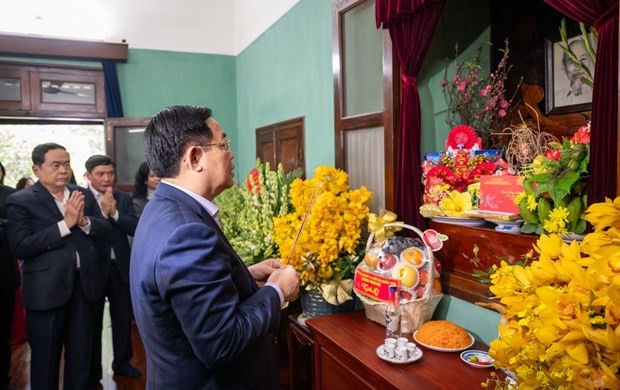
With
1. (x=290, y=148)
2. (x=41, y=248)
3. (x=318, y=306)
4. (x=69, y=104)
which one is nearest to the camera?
(x=318, y=306)

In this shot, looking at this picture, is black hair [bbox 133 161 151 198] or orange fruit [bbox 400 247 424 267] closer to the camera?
orange fruit [bbox 400 247 424 267]

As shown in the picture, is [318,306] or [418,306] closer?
[418,306]

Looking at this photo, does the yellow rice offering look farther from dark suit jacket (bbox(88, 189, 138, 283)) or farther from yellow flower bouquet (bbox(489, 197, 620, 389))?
dark suit jacket (bbox(88, 189, 138, 283))

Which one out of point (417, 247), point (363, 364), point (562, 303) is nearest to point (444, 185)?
point (417, 247)

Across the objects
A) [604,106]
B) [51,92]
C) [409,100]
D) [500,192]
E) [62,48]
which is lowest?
[500,192]

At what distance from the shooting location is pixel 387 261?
1746mm

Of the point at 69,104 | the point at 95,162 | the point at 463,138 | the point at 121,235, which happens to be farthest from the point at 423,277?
the point at 69,104

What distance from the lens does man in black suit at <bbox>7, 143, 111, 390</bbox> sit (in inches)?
96.7

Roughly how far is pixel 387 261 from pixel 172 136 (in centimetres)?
95

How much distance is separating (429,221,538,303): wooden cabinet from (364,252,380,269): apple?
318 mm

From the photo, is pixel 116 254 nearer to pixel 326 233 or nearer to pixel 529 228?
pixel 326 233

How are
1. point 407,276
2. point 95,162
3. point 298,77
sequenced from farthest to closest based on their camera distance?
1. point 298,77
2. point 95,162
3. point 407,276

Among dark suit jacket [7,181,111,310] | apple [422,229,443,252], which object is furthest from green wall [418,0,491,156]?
dark suit jacket [7,181,111,310]

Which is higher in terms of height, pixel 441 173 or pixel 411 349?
pixel 441 173
